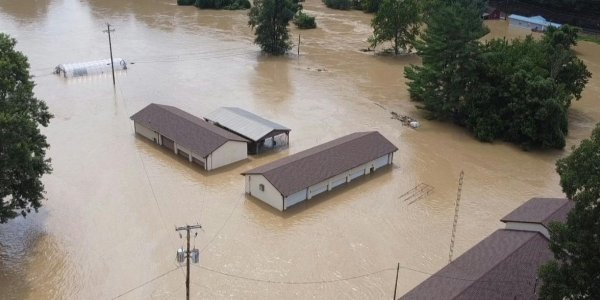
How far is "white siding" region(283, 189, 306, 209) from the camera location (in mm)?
27500

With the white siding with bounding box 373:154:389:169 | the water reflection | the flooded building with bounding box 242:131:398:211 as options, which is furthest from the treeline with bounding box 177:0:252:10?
the white siding with bounding box 373:154:389:169

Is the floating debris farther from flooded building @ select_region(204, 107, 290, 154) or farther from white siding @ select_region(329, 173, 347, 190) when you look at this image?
white siding @ select_region(329, 173, 347, 190)

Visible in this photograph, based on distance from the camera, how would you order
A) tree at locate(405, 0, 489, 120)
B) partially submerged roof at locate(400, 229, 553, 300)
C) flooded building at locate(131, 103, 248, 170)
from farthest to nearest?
tree at locate(405, 0, 489, 120) → flooded building at locate(131, 103, 248, 170) → partially submerged roof at locate(400, 229, 553, 300)

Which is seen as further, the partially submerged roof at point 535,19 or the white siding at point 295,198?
the partially submerged roof at point 535,19

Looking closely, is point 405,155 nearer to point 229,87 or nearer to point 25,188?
point 229,87

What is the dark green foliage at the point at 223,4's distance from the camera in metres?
74.8

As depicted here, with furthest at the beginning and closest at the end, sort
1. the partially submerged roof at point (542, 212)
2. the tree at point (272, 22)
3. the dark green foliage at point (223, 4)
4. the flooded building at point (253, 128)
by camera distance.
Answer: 1. the dark green foliage at point (223, 4)
2. the tree at point (272, 22)
3. the flooded building at point (253, 128)
4. the partially submerged roof at point (542, 212)

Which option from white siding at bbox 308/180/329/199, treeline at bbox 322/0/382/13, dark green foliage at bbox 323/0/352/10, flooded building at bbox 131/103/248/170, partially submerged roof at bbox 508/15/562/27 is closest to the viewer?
white siding at bbox 308/180/329/199

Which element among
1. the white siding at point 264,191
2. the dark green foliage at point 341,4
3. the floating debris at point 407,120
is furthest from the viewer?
the dark green foliage at point 341,4

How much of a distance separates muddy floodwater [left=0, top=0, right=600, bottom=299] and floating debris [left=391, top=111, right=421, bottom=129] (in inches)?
25.5

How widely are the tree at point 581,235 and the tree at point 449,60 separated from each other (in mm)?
23087

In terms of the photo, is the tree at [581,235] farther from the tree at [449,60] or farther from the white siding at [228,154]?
the tree at [449,60]

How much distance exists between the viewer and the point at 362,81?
4859cm

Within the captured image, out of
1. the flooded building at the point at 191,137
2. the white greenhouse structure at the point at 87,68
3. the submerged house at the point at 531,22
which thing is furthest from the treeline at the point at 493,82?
the submerged house at the point at 531,22
